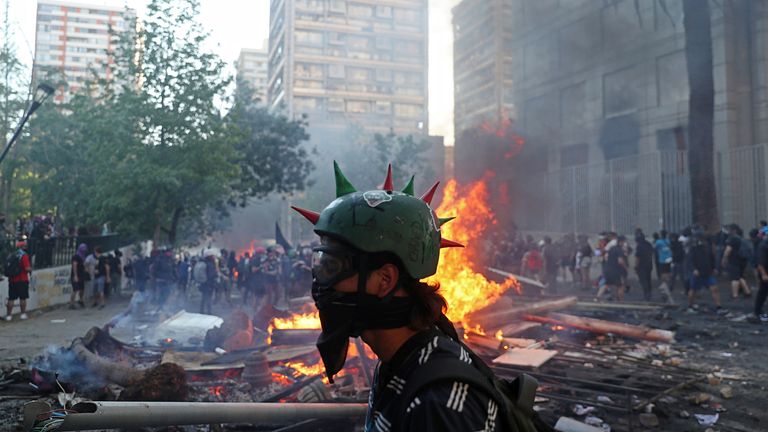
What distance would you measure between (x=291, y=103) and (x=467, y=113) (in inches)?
955

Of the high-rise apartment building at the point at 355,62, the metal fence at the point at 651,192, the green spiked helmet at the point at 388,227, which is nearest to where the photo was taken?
the green spiked helmet at the point at 388,227

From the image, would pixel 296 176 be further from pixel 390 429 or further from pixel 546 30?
pixel 390 429

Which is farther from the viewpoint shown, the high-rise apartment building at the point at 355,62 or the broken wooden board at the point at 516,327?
the high-rise apartment building at the point at 355,62

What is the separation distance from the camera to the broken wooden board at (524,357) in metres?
7.66

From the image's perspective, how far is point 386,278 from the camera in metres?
1.74

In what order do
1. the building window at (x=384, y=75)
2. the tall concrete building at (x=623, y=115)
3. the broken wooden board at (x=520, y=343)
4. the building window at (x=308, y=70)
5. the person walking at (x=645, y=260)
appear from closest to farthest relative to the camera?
the broken wooden board at (x=520, y=343)
the person walking at (x=645, y=260)
the tall concrete building at (x=623, y=115)
the building window at (x=308, y=70)
the building window at (x=384, y=75)

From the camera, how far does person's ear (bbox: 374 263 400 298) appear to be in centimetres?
173

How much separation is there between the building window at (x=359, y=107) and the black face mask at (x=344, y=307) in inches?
2836

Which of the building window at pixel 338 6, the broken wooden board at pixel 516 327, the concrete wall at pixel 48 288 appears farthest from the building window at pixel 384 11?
the broken wooden board at pixel 516 327


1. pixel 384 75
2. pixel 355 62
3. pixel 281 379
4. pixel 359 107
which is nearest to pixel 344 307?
pixel 281 379

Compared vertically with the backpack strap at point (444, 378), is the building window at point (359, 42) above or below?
above

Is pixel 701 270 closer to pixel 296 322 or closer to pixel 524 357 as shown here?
pixel 524 357

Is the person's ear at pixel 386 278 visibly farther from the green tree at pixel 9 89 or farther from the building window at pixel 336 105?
the building window at pixel 336 105

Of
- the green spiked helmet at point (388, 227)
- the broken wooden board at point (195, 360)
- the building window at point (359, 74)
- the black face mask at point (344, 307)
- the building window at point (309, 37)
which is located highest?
the building window at point (309, 37)
